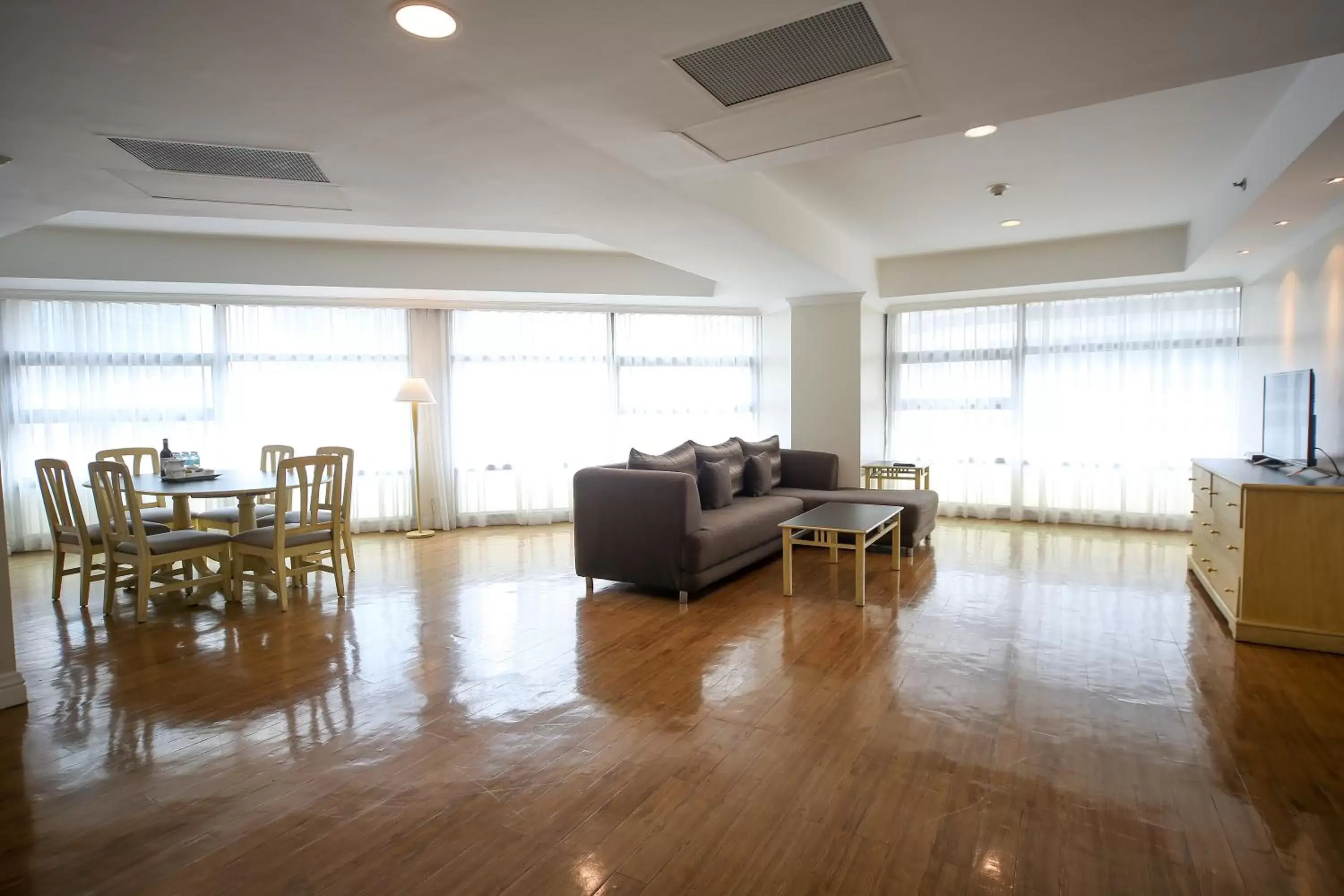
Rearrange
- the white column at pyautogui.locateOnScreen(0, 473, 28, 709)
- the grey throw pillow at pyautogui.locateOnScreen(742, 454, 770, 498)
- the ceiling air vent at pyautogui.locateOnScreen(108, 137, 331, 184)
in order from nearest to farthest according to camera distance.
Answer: the white column at pyautogui.locateOnScreen(0, 473, 28, 709) → the ceiling air vent at pyautogui.locateOnScreen(108, 137, 331, 184) → the grey throw pillow at pyautogui.locateOnScreen(742, 454, 770, 498)

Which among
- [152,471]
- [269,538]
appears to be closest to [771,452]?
→ [269,538]

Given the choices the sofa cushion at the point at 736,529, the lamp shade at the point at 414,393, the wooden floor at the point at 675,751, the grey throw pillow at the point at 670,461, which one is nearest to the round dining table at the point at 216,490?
the wooden floor at the point at 675,751

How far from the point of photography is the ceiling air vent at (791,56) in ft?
7.00

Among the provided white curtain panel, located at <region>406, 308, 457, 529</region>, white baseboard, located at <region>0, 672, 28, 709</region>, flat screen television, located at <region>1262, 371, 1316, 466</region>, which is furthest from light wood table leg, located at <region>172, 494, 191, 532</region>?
flat screen television, located at <region>1262, 371, 1316, 466</region>

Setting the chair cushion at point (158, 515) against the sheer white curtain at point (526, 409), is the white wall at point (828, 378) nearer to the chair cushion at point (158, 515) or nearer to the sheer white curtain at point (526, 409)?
the sheer white curtain at point (526, 409)

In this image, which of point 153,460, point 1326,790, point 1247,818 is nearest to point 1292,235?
point 1326,790

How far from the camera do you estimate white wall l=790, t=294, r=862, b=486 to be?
6.73 m

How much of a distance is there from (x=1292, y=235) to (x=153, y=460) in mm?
8315

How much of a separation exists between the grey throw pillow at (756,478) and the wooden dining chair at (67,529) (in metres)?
4.19

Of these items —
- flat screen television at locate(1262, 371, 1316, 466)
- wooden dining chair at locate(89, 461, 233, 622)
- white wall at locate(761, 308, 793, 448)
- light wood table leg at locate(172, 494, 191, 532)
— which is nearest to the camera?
flat screen television at locate(1262, 371, 1316, 466)

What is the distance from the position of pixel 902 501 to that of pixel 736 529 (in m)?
1.69

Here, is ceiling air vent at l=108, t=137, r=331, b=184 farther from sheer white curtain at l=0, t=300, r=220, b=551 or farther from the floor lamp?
sheer white curtain at l=0, t=300, r=220, b=551

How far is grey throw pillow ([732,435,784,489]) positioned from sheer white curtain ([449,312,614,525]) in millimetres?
1838

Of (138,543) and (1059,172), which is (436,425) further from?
(1059,172)
